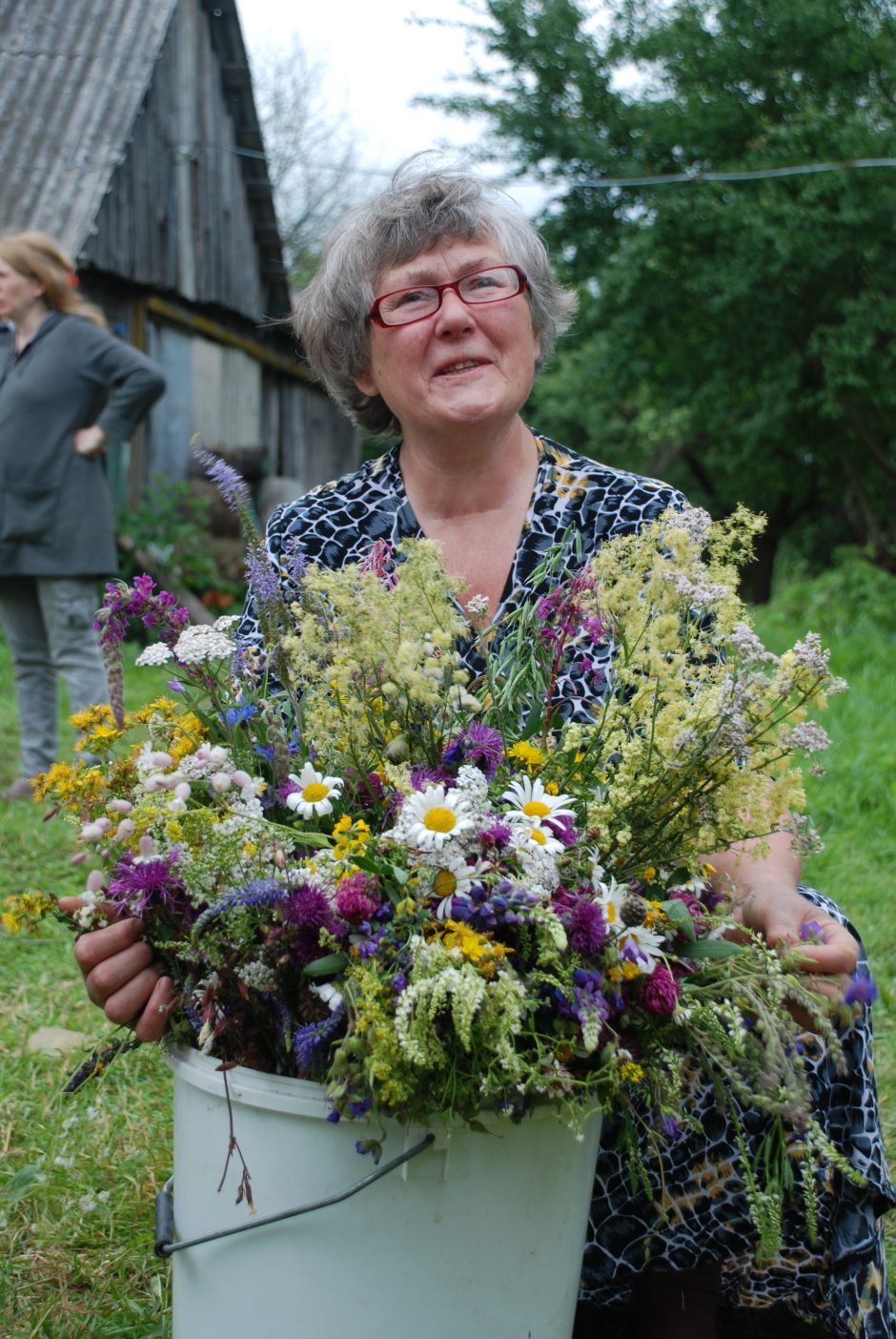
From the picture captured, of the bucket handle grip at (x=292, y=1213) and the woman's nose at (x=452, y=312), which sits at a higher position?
the woman's nose at (x=452, y=312)

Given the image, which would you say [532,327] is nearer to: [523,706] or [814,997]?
[523,706]

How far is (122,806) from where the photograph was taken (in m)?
1.25

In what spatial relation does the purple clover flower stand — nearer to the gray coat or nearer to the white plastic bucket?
the white plastic bucket

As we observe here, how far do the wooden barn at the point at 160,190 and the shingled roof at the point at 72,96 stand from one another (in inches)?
0.5

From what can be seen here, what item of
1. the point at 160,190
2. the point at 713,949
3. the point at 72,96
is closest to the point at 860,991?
the point at 713,949

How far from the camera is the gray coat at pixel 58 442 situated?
4578mm

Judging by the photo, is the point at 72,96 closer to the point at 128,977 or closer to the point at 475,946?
the point at 128,977

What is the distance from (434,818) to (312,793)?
16cm

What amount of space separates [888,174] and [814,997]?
10.5 meters

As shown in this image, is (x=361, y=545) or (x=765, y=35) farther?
(x=765, y=35)

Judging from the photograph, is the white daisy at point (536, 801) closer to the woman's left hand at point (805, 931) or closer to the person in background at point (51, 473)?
the woman's left hand at point (805, 931)

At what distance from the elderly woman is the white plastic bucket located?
0.42m

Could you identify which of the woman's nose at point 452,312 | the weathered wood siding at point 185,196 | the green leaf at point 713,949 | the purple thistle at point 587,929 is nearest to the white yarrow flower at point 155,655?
the purple thistle at point 587,929

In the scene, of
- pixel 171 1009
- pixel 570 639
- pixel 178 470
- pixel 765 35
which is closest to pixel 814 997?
pixel 570 639
